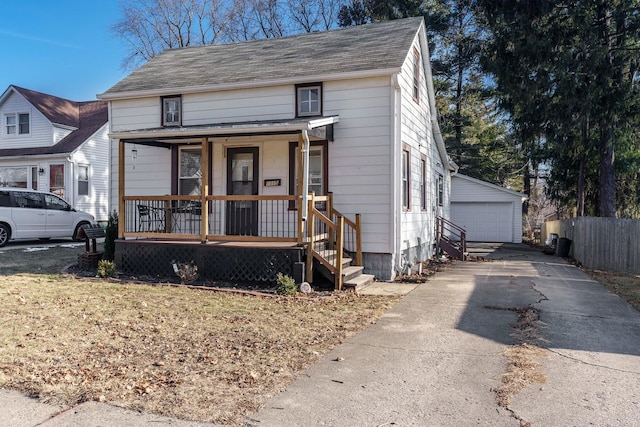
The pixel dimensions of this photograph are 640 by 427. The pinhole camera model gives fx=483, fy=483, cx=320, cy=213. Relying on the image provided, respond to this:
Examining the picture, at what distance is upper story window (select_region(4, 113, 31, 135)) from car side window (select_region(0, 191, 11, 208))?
29.2 ft

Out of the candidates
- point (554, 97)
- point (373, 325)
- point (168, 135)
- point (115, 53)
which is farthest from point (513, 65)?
point (115, 53)

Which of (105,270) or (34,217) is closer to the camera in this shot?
(105,270)

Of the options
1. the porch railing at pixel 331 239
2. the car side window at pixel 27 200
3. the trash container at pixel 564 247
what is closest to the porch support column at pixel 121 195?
the porch railing at pixel 331 239

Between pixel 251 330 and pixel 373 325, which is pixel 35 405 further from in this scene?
pixel 373 325

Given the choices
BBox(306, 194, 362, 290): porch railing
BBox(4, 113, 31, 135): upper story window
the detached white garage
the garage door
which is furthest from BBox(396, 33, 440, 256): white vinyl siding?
BBox(4, 113, 31, 135): upper story window

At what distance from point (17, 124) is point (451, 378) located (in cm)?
2413

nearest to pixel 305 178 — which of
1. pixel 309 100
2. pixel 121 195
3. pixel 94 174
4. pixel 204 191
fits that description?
pixel 204 191

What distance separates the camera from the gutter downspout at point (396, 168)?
389 inches

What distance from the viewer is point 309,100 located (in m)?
10.7

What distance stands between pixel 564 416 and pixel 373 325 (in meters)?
3.04

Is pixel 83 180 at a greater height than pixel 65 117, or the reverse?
pixel 65 117

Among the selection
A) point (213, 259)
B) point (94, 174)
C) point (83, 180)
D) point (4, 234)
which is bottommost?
point (213, 259)

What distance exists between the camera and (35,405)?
3760 millimetres

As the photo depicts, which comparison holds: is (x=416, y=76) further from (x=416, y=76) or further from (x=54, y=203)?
(x=54, y=203)
